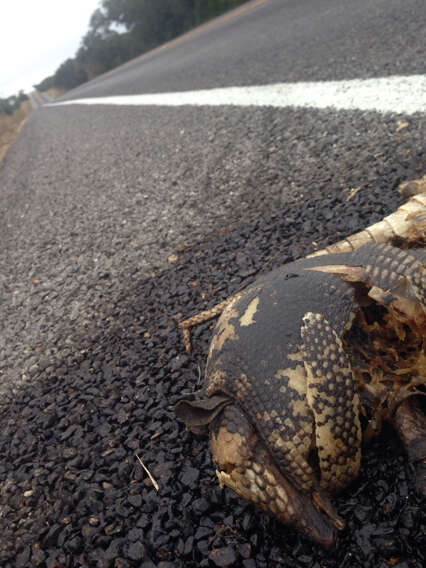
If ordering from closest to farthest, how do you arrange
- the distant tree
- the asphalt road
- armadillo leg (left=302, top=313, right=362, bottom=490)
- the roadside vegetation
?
1. armadillo leg (left=302, top=313, right=362, bottom=490)
2. the asphalt road
3. the roadside vegetation
4. the distant tree

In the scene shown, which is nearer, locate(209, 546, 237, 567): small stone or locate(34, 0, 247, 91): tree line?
locate(209, 546, 237, 567): small stone

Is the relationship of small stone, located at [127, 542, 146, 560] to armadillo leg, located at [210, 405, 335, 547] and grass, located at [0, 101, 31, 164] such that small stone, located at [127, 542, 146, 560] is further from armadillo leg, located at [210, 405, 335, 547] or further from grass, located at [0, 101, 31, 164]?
grass, located at [0, 101, 31, 164]

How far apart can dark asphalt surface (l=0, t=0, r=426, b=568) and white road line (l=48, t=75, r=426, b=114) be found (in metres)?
0.11

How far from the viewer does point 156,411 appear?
5.60 ft

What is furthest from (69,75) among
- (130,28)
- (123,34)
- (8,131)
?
(8,131)

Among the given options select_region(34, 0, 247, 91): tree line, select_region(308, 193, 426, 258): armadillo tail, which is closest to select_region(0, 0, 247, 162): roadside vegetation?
select_region(34, 0, 247, 91): tree line

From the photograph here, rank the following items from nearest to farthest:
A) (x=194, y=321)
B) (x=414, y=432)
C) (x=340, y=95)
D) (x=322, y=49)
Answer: (x=414, y=432)
(x=194, y=321)
(x=340, y=95)
(x=322, y=49)

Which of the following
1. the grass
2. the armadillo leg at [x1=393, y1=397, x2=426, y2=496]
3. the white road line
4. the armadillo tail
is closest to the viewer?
the armadillo leg at [x1=393, y1=397, x2=426, y2=496]

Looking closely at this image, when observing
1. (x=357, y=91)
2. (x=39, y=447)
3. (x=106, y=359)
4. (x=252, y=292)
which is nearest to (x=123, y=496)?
(x=39, y=447)

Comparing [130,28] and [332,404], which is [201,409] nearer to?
[332,404]

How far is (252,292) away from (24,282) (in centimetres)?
206

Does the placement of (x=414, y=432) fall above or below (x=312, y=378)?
below

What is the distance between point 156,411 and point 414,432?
908mm

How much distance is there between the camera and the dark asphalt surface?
4.36 feet
